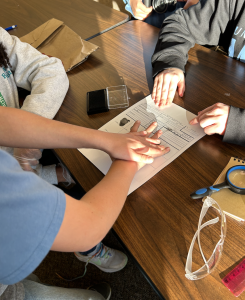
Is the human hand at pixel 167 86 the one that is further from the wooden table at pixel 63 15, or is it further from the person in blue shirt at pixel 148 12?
the person in blue shirt at pixel 148 12

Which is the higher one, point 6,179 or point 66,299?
point 6,179

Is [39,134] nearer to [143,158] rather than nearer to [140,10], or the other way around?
[143,158]

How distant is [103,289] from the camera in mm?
971

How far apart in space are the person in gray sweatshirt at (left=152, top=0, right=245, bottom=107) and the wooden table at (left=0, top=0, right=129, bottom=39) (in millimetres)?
326

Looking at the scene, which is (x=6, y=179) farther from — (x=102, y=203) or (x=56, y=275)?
(x=56, y=275)

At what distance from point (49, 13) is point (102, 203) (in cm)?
112

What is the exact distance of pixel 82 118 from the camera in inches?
27.1

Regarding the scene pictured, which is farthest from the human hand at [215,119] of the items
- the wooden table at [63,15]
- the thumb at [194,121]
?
the wooden table at [63,15]

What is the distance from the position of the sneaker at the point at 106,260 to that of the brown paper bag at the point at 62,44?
2.61 ft

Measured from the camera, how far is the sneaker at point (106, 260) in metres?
0.99

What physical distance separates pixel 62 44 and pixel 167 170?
0.69 meters

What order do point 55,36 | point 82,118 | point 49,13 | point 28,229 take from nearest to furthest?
point 28,229 < point 82,118 < point 55,36 < point 49,13

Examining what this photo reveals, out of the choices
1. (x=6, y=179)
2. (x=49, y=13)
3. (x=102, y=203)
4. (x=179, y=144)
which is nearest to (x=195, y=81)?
(x=179, y=144)

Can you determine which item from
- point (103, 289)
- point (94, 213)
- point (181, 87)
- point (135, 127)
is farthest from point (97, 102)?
point (103, 289)
